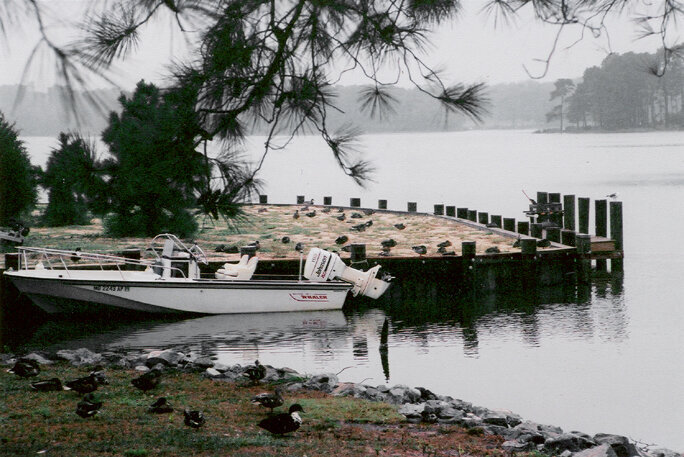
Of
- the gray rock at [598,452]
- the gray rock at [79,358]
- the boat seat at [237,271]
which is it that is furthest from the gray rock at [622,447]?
the boat seat at [237,271]

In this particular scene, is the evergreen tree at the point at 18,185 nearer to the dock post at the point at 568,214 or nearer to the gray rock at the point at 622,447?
the gray rock at the point at 622,447

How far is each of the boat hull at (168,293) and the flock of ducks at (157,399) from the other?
9172 mm

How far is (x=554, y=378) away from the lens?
1972cm

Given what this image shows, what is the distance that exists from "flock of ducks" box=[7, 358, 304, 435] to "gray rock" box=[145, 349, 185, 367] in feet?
3.34

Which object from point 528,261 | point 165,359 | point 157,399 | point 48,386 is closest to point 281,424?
point 157,399

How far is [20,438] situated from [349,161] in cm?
390

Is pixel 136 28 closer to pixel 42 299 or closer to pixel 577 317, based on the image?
pixel 42 299

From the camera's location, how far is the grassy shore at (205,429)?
8547 mm

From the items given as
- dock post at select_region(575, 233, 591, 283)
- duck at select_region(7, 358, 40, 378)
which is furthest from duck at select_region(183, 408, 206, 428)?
dock post at select_region(575, 233, 591, 283)

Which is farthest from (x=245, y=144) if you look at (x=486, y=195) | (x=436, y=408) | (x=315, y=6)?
(x=486, y=195)

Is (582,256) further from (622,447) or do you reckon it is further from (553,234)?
(622,447)

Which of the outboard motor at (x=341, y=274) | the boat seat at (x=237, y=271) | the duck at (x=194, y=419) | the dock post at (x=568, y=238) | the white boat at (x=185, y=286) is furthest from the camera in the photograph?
the dock post at (x=568, y=238)

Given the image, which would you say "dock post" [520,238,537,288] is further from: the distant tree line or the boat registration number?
the distant tree line

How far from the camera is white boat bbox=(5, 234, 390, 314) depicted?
2358 centimetres
